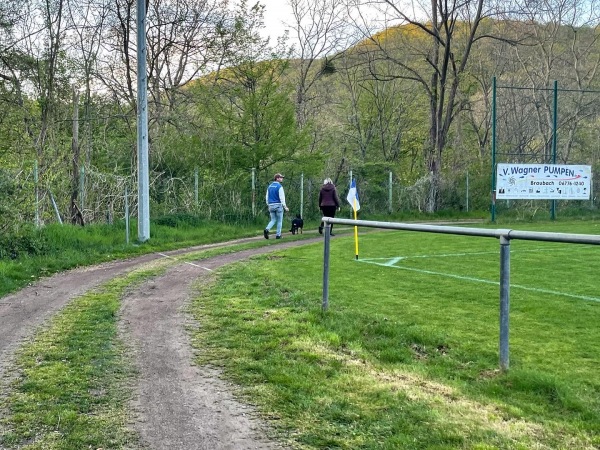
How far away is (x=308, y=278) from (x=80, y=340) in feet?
14.4

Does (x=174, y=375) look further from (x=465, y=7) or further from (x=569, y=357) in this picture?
(x=465, y=7)

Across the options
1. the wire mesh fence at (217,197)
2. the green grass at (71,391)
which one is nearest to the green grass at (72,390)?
the green grass at (71,391)

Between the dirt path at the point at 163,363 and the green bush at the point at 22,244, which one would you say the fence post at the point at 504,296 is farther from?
the green bush at the point at 22,244

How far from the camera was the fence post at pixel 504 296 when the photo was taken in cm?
465

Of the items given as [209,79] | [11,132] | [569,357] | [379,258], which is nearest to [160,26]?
[209,79]

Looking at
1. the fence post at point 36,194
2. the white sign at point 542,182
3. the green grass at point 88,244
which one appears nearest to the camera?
the green grass at point 88,244

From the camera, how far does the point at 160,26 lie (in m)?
20.5

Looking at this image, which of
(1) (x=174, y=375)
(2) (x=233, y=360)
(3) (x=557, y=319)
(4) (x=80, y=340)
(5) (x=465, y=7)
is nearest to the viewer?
(1) (x=174, y=375)

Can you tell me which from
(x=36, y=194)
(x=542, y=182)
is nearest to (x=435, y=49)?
(x=542, y=182)

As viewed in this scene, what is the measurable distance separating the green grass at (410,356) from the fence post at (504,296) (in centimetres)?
15

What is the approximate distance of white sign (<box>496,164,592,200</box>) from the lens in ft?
80.7

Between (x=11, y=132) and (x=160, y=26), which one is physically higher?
(x=160, y=26)

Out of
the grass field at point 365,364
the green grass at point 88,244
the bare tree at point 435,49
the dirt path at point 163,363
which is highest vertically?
the bare tree at point 435,49

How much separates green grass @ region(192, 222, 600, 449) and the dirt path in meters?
0.23
